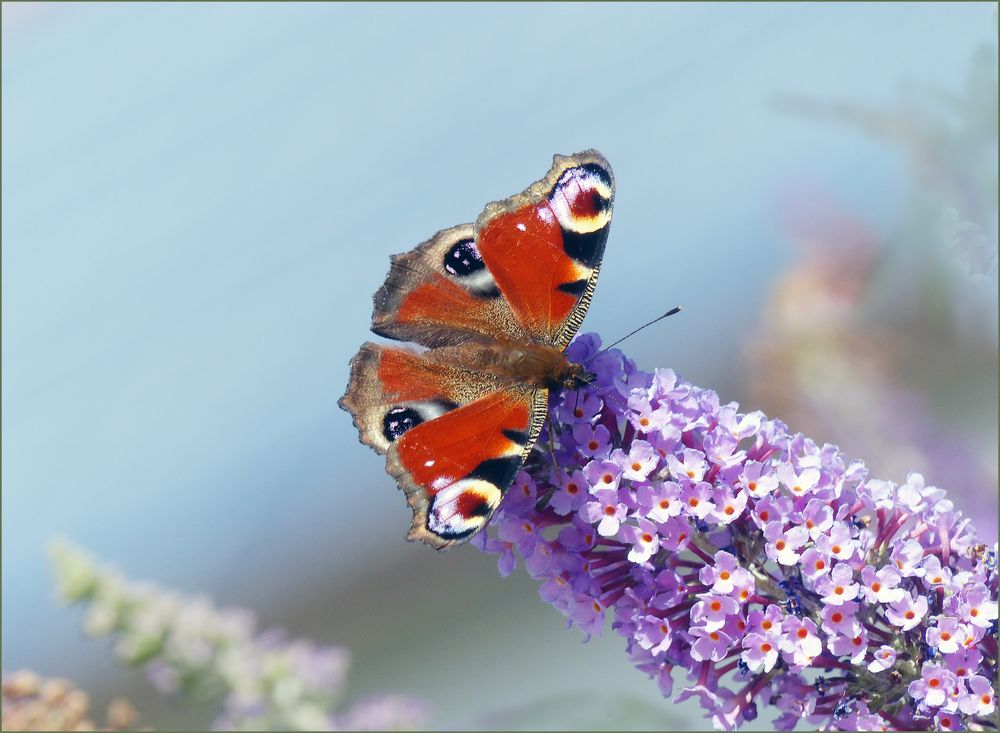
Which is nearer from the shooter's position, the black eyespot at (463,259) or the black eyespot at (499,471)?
the black eyespot at (499,471)

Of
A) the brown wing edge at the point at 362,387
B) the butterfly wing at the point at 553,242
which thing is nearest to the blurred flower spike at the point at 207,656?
the brown wing edge at the point at 362,387

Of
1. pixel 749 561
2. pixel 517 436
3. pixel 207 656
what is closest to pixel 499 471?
pixel 517 436

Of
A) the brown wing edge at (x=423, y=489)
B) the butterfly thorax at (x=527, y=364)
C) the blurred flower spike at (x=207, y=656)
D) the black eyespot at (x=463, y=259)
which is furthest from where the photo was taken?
the blurred flower spike at (x=207, y=656)

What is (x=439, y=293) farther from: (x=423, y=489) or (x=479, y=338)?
(x=423, y=489)

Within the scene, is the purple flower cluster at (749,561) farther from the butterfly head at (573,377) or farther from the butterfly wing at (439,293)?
the butterfly wing at (439,293)

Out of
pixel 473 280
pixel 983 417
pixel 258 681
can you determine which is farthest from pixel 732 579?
pixel 983 417
